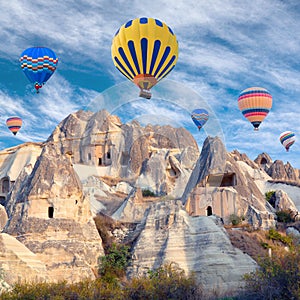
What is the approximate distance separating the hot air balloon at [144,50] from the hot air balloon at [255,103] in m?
19.3

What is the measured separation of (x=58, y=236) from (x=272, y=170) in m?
43.5

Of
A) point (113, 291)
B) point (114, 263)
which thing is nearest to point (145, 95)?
point (114, 263)

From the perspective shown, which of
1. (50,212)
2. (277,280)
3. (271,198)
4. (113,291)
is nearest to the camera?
(113,291)

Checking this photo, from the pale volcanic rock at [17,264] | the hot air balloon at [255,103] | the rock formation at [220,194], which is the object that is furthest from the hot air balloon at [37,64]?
the pale volcanic rock at [17,264]

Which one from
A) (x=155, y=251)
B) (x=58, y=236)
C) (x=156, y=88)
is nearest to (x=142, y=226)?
(x=155, y=251)

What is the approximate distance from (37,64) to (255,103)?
1751 cm

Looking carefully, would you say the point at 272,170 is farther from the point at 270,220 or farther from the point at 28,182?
the point at 28,182

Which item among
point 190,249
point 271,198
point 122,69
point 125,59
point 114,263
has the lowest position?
point 114,263

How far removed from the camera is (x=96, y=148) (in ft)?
190

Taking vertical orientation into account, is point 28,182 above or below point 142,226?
above

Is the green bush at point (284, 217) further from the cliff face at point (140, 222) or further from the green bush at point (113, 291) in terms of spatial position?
the green bush at point (113, 291)

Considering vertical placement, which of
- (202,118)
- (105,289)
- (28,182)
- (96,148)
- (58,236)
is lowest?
(105,289)

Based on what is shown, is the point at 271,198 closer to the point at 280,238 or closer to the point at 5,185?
the point at 280,238

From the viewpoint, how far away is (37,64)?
46.3 metres
